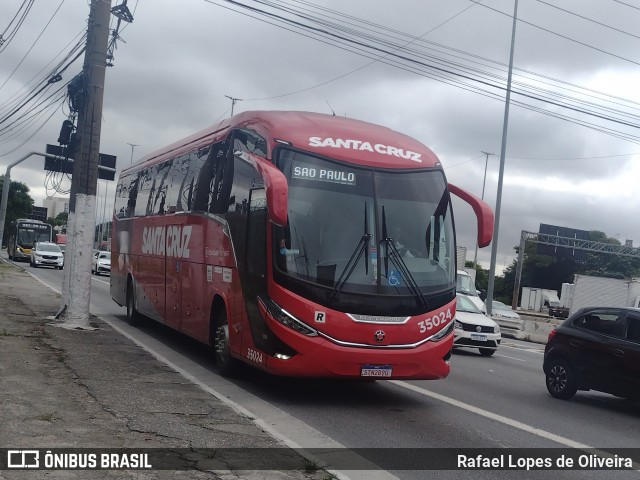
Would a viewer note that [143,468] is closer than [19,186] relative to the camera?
Yes

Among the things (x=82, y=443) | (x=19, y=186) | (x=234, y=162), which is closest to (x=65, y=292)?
(x=234, y=162)

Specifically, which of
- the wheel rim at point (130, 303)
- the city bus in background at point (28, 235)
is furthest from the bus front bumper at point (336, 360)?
the city bus in background at point (28, 235)

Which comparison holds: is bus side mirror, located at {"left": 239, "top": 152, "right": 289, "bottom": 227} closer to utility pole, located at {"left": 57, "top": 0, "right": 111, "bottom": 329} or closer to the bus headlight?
the bus headlight

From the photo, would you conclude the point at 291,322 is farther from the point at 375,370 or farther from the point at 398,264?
the point at 398,264

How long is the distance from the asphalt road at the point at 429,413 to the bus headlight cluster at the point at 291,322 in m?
1.00

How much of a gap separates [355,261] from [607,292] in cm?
3319

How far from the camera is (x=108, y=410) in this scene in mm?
7938

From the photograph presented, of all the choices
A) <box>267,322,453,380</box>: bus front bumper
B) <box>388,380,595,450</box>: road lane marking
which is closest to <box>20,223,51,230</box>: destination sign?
<box>388,380,595,450</box>: road lane marking

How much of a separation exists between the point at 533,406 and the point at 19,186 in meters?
103

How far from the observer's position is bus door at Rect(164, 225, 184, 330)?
13625 mm

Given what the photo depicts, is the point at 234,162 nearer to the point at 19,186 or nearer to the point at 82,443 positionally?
the point at 82,443

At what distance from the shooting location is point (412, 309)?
374 inches

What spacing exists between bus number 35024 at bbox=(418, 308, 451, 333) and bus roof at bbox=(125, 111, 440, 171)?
207 cm

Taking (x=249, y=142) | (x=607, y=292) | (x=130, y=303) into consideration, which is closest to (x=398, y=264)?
(x=249, y=142)
